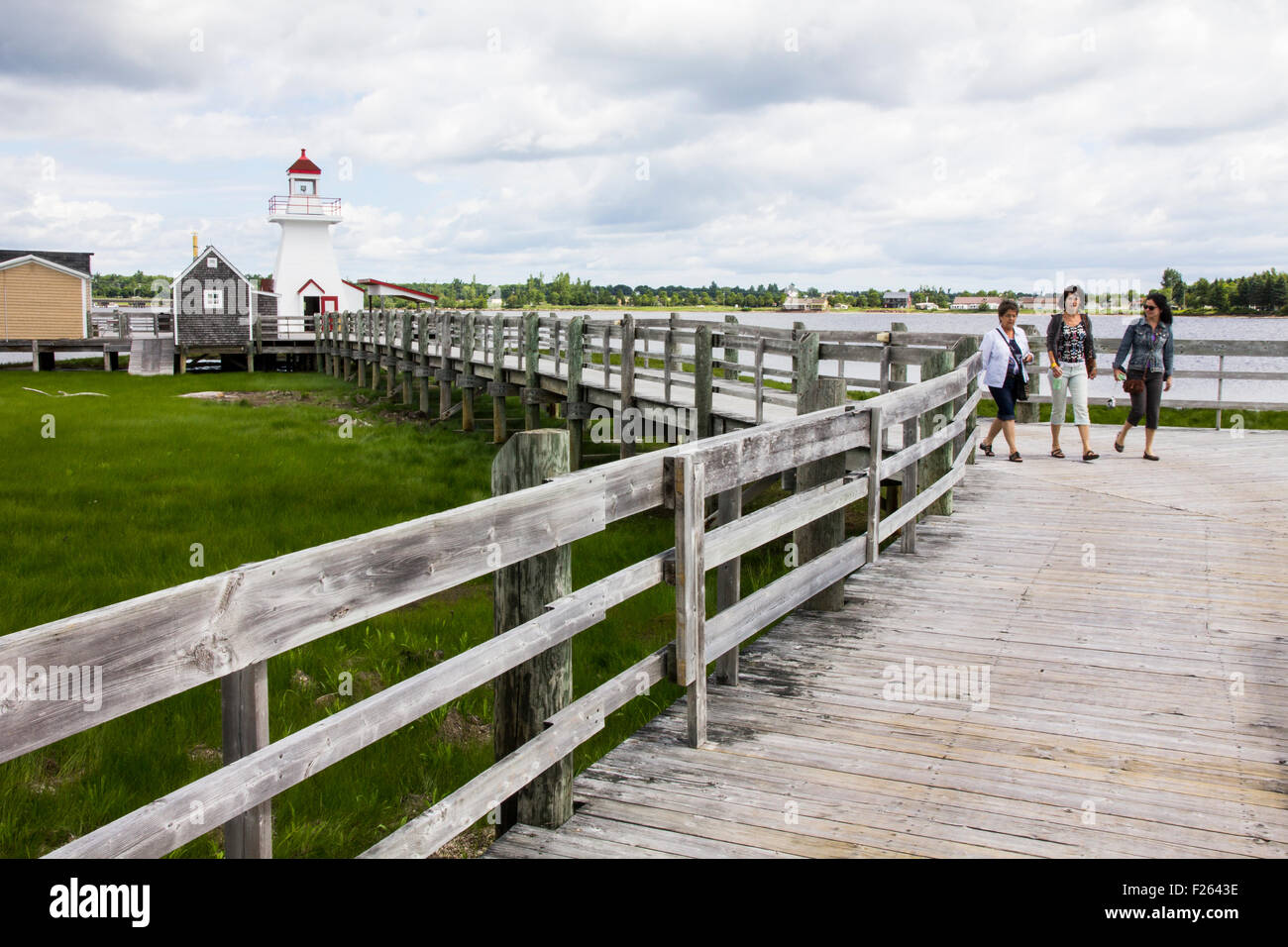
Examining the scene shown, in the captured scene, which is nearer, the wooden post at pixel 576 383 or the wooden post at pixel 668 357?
the wooden post at pixel 668 357

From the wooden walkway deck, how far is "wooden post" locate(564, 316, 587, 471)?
34.0 feet

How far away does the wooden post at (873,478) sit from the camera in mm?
6711

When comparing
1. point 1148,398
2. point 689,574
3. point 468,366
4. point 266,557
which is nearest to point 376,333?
point 468,366

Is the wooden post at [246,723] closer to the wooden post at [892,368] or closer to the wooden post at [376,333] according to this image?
the wooden post at [892,368]

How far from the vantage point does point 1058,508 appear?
9938mm

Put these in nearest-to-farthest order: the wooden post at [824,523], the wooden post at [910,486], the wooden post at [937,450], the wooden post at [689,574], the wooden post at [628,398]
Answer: the wooden post at [689,574]
the wooden post at [824,523]
the wooden post at [910,486]
the wooden post at [937,450]
the wooden post at [628,398]

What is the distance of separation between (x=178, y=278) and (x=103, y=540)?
129 feet

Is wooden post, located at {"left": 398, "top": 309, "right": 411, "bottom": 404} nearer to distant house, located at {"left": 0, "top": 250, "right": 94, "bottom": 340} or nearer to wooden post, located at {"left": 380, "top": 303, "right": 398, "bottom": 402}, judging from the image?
wooden post, located at {"left": 380, "top": 303, "right": 398, "bottom": 402}

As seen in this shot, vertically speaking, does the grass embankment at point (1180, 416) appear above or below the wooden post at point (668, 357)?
below

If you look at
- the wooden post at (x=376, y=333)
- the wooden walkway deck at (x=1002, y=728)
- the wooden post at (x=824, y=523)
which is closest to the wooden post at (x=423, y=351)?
the wooden post at (x=376, y=333)

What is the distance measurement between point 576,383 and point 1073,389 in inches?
330

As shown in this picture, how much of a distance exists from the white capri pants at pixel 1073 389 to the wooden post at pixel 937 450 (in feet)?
9.69
